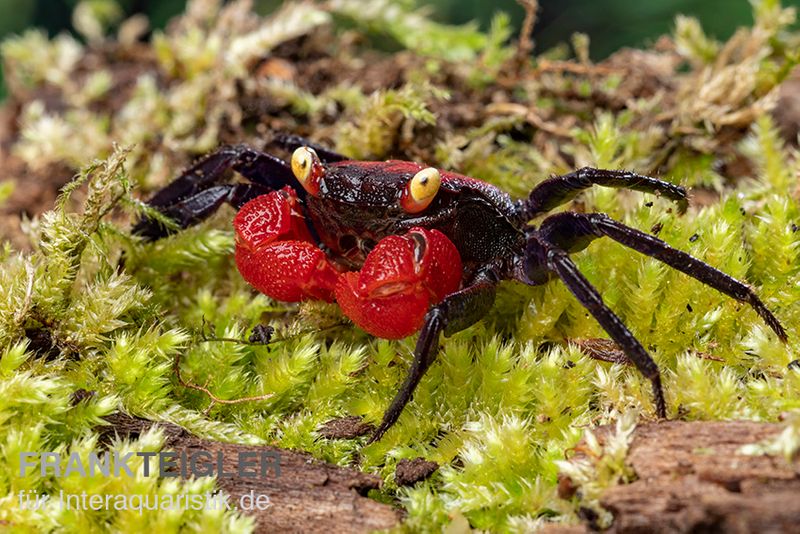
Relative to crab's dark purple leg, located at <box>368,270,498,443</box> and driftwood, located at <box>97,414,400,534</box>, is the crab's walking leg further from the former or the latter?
driftwood, located at <box>97,414,400,534</box>

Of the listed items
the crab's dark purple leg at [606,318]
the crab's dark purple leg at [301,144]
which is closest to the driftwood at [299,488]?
the crab's dark purple leg at [606,318]

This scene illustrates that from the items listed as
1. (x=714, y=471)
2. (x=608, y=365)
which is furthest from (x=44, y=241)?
(x=714, y=471)

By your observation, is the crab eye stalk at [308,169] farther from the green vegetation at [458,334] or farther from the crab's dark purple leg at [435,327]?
the crab's dark purple leg at [435,327]

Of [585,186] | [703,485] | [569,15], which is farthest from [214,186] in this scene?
[569,15]

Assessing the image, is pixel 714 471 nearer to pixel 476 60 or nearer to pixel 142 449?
pixel 142 449

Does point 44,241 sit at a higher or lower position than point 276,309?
higher

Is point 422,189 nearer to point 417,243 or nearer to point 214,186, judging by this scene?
point 417,243
